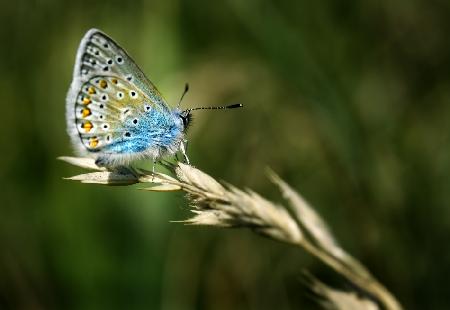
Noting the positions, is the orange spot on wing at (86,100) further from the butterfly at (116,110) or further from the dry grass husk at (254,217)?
the dry grass husk at (254,217)

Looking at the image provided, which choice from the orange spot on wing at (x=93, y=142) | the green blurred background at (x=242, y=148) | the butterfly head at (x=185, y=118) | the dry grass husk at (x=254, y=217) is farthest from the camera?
the green blurred background at (x=242, y=148)

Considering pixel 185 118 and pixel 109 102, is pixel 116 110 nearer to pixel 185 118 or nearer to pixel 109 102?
pixel 109 102

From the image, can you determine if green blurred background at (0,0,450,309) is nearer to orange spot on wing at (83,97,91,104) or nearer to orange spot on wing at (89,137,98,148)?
orange spot on wing at (89,137,98,148)

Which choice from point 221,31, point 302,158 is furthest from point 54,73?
point 302,158

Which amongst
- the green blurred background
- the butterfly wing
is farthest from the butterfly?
the green blurred background

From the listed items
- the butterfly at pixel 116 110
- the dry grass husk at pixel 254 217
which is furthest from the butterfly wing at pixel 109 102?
the dry grass husk at pixel 254 217

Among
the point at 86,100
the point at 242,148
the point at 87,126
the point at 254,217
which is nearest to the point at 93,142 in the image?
the point at 87,126

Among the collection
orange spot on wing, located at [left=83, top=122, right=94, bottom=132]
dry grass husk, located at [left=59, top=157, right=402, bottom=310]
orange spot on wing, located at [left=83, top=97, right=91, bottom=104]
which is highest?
orange spot on wing, located at [left=83, top=97, right=91, bottom=104]

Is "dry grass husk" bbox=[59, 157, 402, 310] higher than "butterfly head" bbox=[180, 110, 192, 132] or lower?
lower
